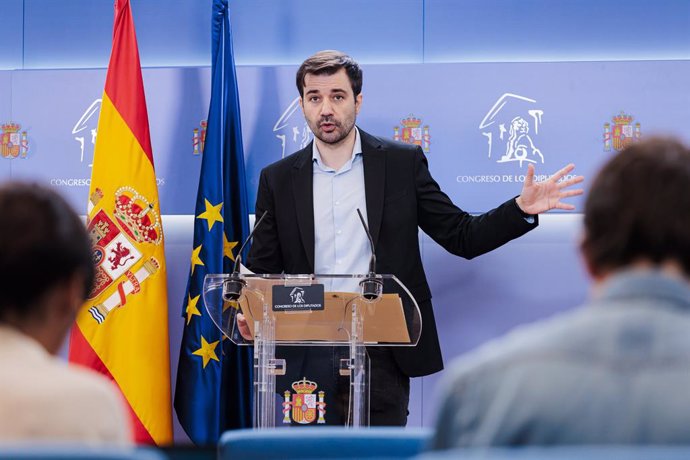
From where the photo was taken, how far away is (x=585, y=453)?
1.21 m

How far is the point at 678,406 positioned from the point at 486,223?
10.8 feet

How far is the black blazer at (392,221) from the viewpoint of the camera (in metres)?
4.57

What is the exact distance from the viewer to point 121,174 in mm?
5180

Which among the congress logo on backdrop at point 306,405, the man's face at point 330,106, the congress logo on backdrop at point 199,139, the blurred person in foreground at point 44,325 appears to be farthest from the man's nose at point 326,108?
the blurred person in foreground at point 44,325

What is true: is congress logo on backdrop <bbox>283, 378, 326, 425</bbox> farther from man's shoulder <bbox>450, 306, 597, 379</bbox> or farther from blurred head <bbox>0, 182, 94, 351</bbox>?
man's shoulder <bbox>450, 306, 597, 379</bbox>

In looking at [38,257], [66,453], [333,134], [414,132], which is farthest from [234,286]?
[66,453]

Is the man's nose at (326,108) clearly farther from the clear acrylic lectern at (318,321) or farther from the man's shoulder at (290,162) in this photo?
the clear acrylic lectern at (318,321)

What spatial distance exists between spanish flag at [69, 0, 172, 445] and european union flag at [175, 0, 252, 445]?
15cm

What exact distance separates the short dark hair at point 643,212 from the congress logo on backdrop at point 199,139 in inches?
170

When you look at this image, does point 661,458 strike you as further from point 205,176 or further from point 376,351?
point 205,176

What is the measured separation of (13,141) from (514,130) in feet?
9.35

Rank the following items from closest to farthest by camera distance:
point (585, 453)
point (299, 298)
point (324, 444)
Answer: point (585, 453), point (324, 444), point (299, 298)

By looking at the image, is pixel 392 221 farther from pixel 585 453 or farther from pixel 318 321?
pixel 585 453

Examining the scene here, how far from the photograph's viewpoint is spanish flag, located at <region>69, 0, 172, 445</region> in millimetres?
5082
